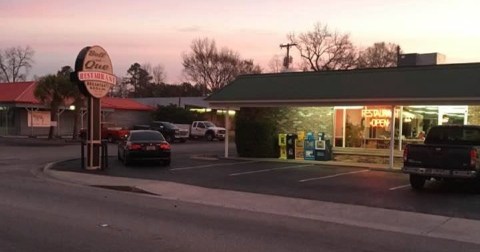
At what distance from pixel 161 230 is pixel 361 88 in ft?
51.6

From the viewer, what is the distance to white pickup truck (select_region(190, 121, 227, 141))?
164ft

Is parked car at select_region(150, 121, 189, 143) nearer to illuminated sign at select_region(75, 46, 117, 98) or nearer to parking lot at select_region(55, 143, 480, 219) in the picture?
parking lot at select_region(55, 143, 480, 219)

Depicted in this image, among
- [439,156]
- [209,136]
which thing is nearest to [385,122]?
[439,156]

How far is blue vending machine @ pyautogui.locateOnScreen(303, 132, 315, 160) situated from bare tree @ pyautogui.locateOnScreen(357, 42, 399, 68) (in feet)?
202

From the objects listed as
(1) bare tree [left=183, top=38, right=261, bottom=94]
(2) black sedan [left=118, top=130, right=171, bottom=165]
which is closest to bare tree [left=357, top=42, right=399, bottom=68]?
(1) bare tree [left=183, top=38, right=261, bottom=94]

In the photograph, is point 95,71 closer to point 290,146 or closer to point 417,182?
point 290,146

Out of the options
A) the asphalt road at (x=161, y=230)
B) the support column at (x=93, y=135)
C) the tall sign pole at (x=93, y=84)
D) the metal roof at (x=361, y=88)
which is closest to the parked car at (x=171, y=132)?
the metal roof at (x=361, y=88)

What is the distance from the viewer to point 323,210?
12195mm

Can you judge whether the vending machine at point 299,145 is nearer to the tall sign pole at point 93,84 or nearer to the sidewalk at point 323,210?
the tall sign pole at point 93,84

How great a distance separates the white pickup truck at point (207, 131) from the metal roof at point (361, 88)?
2128cm

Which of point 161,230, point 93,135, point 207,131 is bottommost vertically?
point 161,230

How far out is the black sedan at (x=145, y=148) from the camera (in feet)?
72.2

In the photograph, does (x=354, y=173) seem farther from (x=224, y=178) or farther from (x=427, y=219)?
(x=427, y=219)

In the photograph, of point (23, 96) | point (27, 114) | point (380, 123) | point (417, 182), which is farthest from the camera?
point (27, 114)
